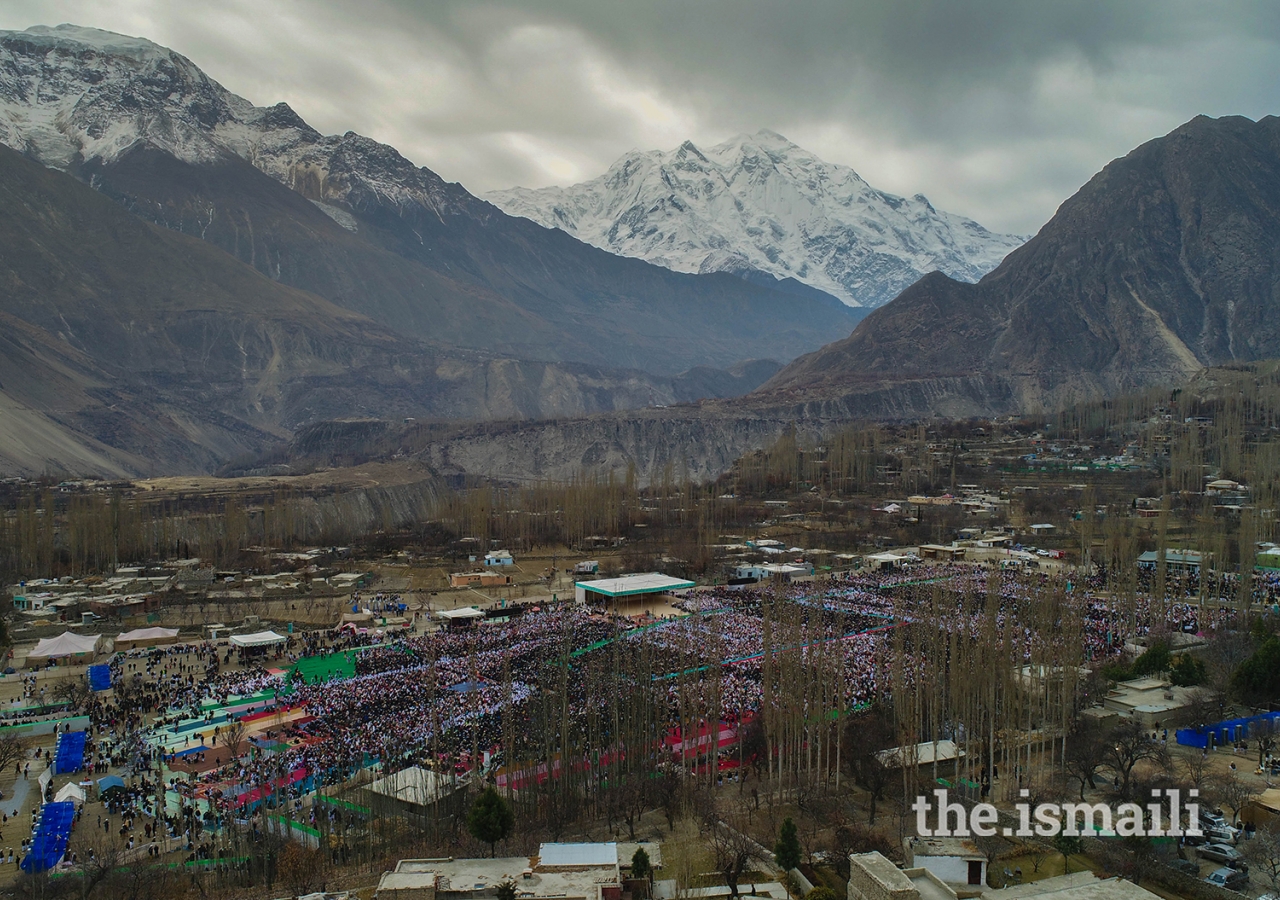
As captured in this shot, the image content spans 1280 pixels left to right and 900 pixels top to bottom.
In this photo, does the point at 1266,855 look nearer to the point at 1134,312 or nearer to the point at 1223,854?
the point at 1223,854

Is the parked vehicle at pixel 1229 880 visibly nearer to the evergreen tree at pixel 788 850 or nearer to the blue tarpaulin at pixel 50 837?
the evergreen tree at pixel 788 850

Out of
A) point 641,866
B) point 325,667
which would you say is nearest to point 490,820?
point 641,866

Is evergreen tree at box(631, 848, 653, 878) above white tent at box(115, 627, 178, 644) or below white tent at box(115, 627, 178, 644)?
below

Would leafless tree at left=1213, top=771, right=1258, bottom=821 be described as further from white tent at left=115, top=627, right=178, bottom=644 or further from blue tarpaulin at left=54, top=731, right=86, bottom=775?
white tent at left=115, top=627, right=178, bottom=644

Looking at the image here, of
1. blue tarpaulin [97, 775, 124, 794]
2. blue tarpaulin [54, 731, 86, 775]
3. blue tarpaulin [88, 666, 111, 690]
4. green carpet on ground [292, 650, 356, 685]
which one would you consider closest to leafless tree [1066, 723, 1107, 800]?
blue tarpaulin [97, 775, 124, 794]

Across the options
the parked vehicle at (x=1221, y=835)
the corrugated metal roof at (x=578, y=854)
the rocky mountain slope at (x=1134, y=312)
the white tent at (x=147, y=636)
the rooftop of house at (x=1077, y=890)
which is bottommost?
the parked vehicle at (x=1221, y=835)

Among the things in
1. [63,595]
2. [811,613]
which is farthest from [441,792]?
[63,595]

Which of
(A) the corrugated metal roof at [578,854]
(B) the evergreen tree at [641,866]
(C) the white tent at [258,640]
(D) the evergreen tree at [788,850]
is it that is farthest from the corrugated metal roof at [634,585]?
(B) the evergreen tree at [641,866]
